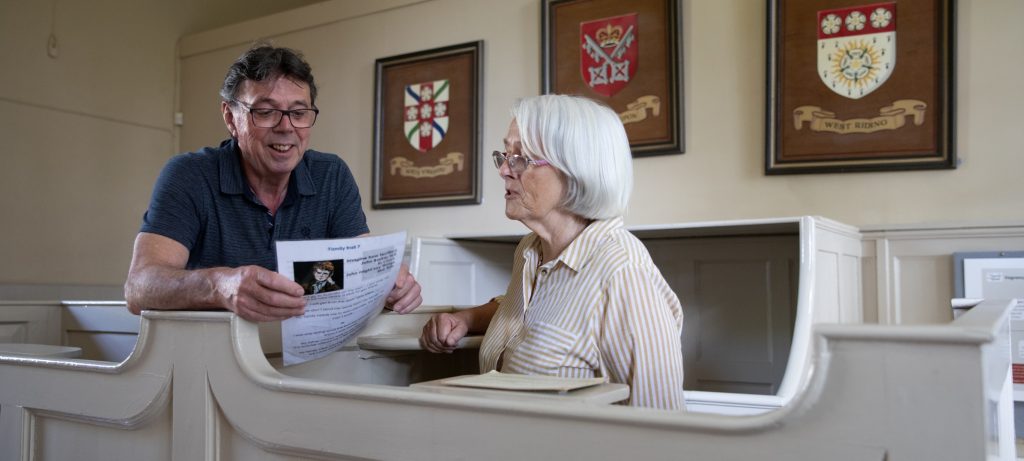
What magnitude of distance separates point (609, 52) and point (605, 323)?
3.14m

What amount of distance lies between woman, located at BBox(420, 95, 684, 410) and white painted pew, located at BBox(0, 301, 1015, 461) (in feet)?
1.77

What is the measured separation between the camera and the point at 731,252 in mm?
4109

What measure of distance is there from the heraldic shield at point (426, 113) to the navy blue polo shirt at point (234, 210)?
2.73 m

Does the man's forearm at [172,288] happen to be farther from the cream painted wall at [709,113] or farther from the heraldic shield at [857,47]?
the heraldic shield at [857,47]

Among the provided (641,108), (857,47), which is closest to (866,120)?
(857,47)

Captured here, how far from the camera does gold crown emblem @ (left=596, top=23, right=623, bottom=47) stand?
4410 mm

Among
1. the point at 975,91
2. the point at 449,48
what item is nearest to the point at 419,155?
the point at 449,48

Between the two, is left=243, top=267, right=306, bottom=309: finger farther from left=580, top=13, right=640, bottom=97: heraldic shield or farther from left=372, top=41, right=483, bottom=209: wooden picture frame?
left=372, top=41, right=483, bottom=209: wooden picture frame

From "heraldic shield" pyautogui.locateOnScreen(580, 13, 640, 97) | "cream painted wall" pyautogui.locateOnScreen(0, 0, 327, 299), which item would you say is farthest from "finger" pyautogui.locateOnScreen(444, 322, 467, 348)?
"cream painted wall" pyautogui.locateOnScreen(0, 0, 327, 299)

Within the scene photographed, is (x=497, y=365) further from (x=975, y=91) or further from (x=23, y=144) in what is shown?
(x=23, y=144)

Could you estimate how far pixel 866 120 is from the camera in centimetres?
370

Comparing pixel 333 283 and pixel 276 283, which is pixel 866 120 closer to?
pixel 333 283

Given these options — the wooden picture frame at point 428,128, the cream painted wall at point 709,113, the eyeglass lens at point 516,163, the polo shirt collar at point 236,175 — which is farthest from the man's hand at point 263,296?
the wooden picture frame at point 428,128

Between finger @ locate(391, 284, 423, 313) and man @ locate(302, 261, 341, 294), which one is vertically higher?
man @ locate(302, 261, 341, 294)
